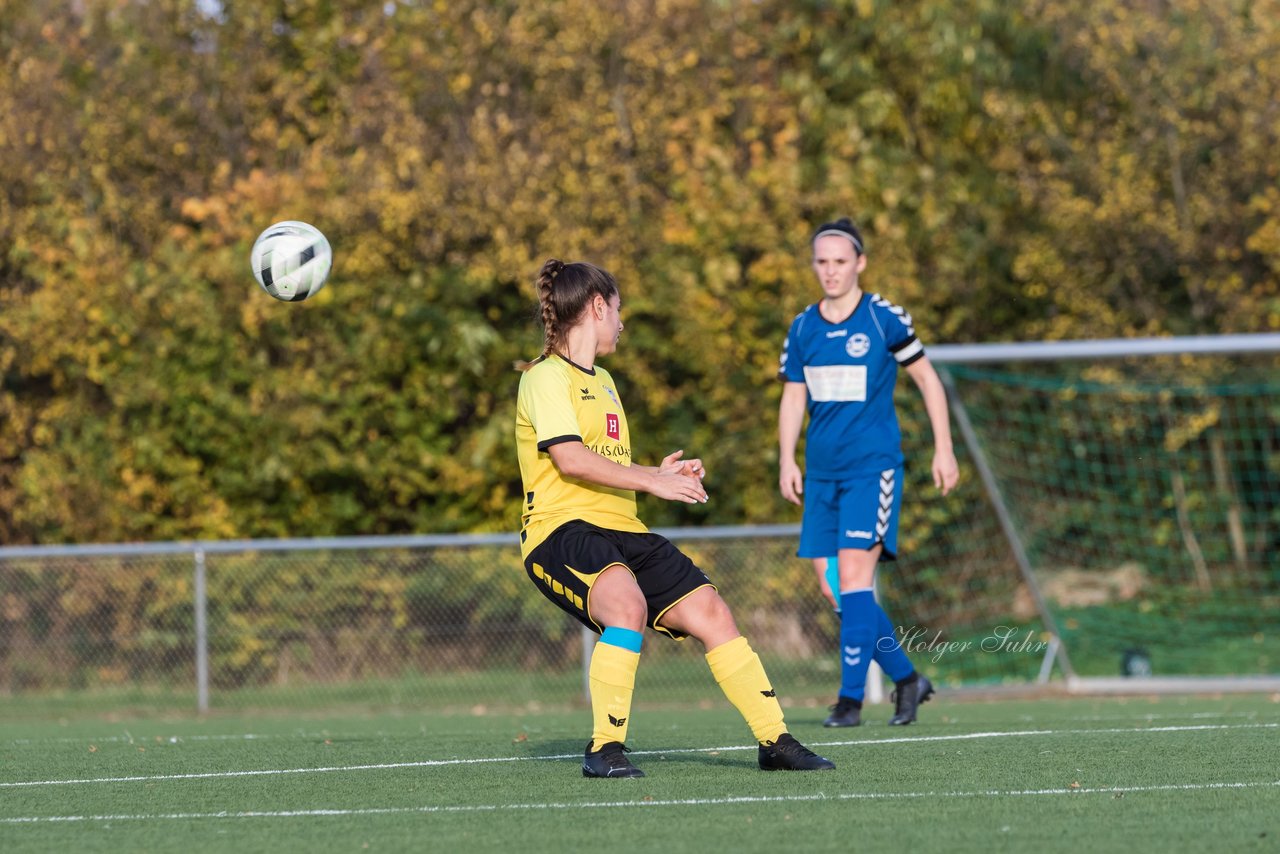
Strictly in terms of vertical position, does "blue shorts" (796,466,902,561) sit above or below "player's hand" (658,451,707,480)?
below

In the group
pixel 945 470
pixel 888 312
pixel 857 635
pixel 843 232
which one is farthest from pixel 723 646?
pixel 843 232

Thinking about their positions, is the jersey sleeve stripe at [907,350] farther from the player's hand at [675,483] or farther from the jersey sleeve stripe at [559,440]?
the jersey sleeve stripe at [559,440]

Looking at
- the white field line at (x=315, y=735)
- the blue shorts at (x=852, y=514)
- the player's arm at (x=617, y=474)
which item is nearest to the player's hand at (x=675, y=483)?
the player's arm at (x=617, y=474)

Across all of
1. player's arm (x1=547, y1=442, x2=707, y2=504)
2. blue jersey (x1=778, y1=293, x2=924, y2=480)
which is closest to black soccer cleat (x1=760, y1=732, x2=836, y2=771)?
player's arm (x1=547, y1=442, x2=707, y2=504)

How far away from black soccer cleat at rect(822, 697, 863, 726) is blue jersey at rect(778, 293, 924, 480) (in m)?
0.98

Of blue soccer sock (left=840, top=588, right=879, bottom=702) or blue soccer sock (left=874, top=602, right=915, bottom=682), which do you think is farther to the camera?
blue soccer sock (left=874, top=602, right=915, bottom=682)

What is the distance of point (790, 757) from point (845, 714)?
1787 mm

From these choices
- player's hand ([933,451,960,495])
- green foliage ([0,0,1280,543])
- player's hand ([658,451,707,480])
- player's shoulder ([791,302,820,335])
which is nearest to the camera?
player's hand ([658,451,707,480])

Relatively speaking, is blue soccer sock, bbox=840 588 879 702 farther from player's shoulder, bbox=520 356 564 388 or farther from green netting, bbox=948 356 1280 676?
green netting, bbox=948 356 1280 676

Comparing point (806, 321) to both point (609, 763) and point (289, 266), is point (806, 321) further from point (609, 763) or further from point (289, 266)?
point (609, 763)

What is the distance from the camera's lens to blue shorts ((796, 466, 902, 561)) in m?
7.15

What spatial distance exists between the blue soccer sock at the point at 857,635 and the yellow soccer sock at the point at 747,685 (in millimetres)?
1733

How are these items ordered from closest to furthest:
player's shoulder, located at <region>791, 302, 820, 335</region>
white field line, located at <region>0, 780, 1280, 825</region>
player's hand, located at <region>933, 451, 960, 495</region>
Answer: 1. white field line, located at <region>0, 780, 1280, 825</region>
2. player's hand, located at <region>933, 451, 960, 495</region>
3. player's shoulder, located at <region>791, 302, 820, 335</region>

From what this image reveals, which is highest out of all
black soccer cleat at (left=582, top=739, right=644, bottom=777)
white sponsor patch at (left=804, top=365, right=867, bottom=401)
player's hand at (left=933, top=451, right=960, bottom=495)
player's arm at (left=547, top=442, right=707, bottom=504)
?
white sponsor patch at (left=804, top=365, right=867, bottom=401)
